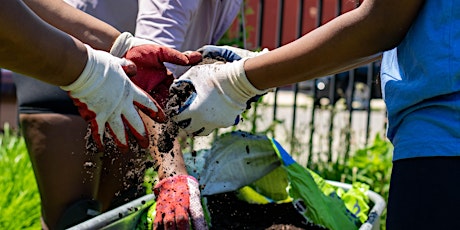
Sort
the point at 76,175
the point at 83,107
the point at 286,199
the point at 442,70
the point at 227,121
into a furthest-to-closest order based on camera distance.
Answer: the point at 286,199, the point at 76,175, the point at 227,121, the point at 83,107, the point at 442,70

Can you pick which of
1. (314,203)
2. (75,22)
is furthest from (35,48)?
(314,203)

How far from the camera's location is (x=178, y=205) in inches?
84.0

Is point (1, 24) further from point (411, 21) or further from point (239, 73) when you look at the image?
point (411, 21)

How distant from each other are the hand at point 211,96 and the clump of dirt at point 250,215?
56cm

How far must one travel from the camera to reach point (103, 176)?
2.93m

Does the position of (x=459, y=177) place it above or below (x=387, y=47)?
below

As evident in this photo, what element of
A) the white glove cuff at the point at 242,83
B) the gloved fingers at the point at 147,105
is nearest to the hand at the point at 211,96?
the white glove cuff at the point at 242,83

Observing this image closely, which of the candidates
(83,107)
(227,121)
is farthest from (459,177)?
(83,107)

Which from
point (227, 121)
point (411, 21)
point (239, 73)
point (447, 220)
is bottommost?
point (447, 220)

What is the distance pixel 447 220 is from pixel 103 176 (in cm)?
170

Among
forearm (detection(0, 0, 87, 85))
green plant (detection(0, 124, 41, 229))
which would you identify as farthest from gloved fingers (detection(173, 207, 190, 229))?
green plant (detection(0, 124, 41, 229))

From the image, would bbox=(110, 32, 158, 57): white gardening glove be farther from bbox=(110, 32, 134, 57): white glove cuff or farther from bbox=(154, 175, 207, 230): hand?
bbox=(154, 175, 207, 230): hand

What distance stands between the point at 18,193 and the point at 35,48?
7.71 feet

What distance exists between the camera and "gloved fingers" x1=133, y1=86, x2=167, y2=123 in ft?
6.86
